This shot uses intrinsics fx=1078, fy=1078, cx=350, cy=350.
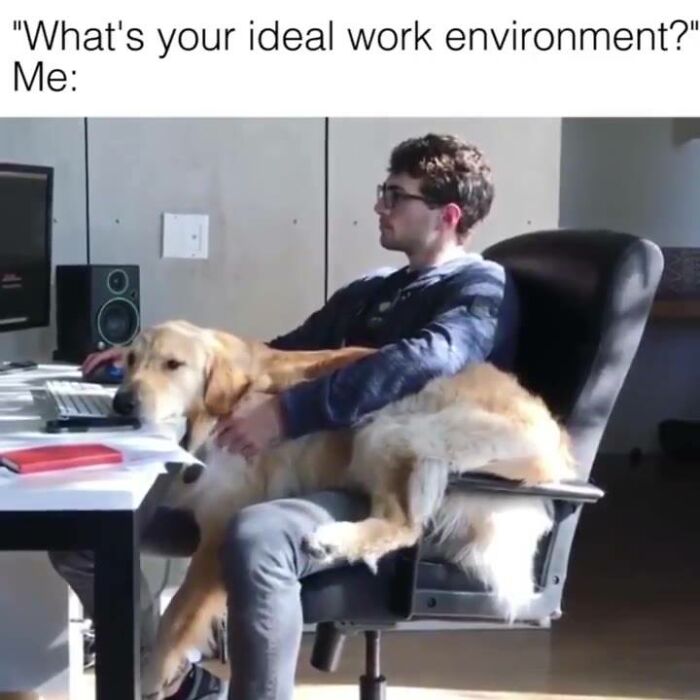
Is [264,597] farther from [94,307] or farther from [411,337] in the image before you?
[94,307]

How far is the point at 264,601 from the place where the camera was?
1.56m

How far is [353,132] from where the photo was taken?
297 centimetres

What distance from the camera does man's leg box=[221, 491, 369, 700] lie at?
156 centimetres

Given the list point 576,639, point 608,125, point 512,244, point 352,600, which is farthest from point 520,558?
point 608,125

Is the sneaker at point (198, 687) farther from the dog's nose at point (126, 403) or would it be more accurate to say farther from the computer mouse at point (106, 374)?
the dog's nose at point (126, 403)

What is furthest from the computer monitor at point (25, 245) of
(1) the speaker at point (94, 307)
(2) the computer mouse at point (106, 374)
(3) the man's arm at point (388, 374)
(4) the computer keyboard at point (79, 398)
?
(3) the man's arm at point (388, 374)

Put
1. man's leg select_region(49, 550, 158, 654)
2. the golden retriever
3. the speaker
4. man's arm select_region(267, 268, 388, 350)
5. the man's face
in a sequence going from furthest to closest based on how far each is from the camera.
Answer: the speaker < man's arm select_region(267, 268, 388, 350) < the man's face < man's leg select_region(49, 550, 158, 654) < the golden retriever

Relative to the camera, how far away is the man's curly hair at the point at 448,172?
6.84 feet

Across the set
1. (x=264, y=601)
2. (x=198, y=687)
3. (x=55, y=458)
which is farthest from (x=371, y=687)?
(x=55, y=458)

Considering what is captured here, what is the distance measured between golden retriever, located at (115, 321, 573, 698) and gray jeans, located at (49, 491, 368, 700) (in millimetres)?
44

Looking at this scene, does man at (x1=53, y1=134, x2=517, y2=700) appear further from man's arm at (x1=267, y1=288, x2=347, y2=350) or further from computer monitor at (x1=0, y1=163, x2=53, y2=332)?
computer monitor at (x1=0, y1=163, x2=53, y2=332)

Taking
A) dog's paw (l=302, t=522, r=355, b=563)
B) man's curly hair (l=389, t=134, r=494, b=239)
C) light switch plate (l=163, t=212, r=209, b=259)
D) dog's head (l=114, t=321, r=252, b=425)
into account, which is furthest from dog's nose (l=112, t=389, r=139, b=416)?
light switch plate (l=163, t=212, r=209, b=259)

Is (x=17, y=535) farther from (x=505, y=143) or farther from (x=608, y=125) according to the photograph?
(x=608, y=125)
